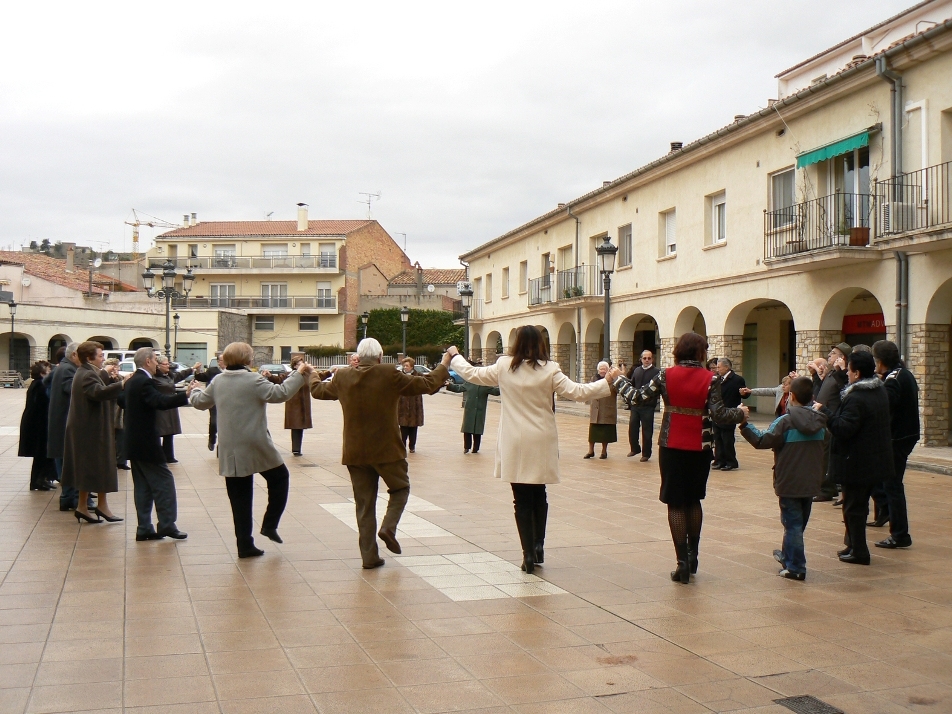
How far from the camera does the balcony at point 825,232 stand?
17500 mm

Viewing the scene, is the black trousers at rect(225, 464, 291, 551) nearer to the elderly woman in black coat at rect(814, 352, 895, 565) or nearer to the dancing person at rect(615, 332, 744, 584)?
the dancing person at rect(615, 332, 744, 584)

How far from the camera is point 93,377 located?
8.62 meters

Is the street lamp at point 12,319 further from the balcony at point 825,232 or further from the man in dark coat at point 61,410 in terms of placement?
the man in dark coat at point 61,410

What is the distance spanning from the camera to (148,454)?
8203 mm

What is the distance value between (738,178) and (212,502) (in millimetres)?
15773

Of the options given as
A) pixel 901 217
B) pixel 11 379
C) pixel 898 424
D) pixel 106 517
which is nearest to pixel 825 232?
pixel 901 217

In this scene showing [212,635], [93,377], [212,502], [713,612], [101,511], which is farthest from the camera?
[212,502]

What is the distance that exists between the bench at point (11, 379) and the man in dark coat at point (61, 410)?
43.8 meters

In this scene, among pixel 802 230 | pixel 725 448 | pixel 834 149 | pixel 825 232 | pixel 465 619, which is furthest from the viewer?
pixel 802 230

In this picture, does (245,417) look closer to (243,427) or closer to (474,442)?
(243,427)

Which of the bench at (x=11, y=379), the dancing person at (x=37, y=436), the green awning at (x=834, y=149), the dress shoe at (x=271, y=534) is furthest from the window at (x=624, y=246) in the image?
the bench at (x=11, y=379)

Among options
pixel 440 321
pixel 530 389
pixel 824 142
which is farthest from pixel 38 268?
pixel 530 389

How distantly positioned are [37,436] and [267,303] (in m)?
60.2

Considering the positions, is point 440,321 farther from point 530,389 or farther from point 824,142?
point 530,389
